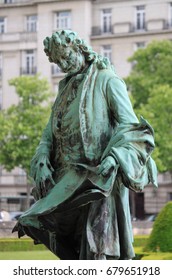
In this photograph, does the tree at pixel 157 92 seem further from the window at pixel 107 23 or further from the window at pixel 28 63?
the window at pixel 28 63

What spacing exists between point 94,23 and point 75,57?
48649 millimetres

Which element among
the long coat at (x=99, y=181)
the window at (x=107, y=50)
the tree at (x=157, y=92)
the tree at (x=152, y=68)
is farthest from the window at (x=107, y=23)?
the long coat at (x=99, y=181)

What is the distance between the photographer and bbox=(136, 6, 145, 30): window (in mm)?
53281

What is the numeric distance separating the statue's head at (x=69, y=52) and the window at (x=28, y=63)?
4835 centimetres

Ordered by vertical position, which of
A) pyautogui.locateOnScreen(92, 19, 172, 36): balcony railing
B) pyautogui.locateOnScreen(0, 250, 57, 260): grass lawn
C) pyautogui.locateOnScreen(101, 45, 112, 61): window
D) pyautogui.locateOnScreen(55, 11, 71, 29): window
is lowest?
pyautogui.locateOnScreen(0, 250, 57, 260): grass lawn

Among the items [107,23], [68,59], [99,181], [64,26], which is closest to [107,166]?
[99,181]

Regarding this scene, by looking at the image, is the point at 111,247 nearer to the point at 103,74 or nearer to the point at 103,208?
the point at 103,208

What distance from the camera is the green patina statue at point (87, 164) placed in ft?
19.9

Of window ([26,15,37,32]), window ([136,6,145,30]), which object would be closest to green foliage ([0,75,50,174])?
window ([136,6,145,30])

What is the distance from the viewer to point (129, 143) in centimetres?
609

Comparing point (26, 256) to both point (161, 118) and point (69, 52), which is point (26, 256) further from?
point (161, 118)

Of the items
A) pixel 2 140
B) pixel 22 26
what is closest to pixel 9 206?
pixel 2 140

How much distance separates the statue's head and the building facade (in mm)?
45160

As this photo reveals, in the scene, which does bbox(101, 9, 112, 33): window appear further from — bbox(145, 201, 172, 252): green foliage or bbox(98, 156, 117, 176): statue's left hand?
bbox(98, 156, 117, 176): statue's left hand
